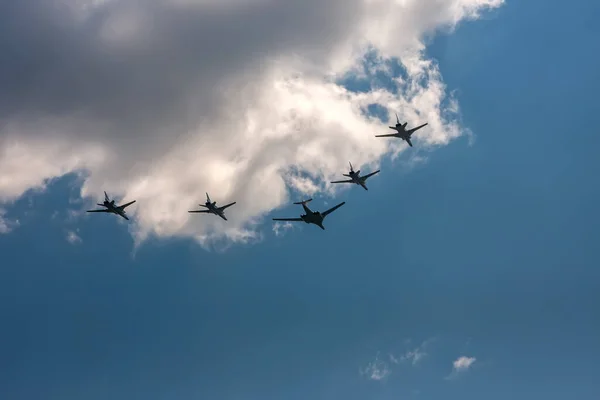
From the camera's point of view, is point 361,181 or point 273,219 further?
point 361,181

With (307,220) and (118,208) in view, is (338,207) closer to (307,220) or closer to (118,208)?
(307,220)

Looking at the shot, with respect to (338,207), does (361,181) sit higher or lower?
higher

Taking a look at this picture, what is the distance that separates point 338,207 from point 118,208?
80441 millimetres

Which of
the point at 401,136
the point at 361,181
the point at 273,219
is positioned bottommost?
the point at 273,219

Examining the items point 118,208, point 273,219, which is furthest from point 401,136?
point 118,208

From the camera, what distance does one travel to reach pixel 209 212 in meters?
183

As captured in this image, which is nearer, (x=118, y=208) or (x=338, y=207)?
(x=338, y=207)

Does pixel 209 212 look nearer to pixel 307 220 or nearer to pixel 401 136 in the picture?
pixel 307 220

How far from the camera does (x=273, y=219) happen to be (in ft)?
508

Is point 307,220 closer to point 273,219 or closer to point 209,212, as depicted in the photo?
point 273,219

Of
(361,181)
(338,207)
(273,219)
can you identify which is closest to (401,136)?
(361,181)

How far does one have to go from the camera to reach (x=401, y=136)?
182m

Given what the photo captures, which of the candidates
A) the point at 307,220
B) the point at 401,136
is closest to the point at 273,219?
the point at 307,220

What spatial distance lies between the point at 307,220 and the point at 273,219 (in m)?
11.9
